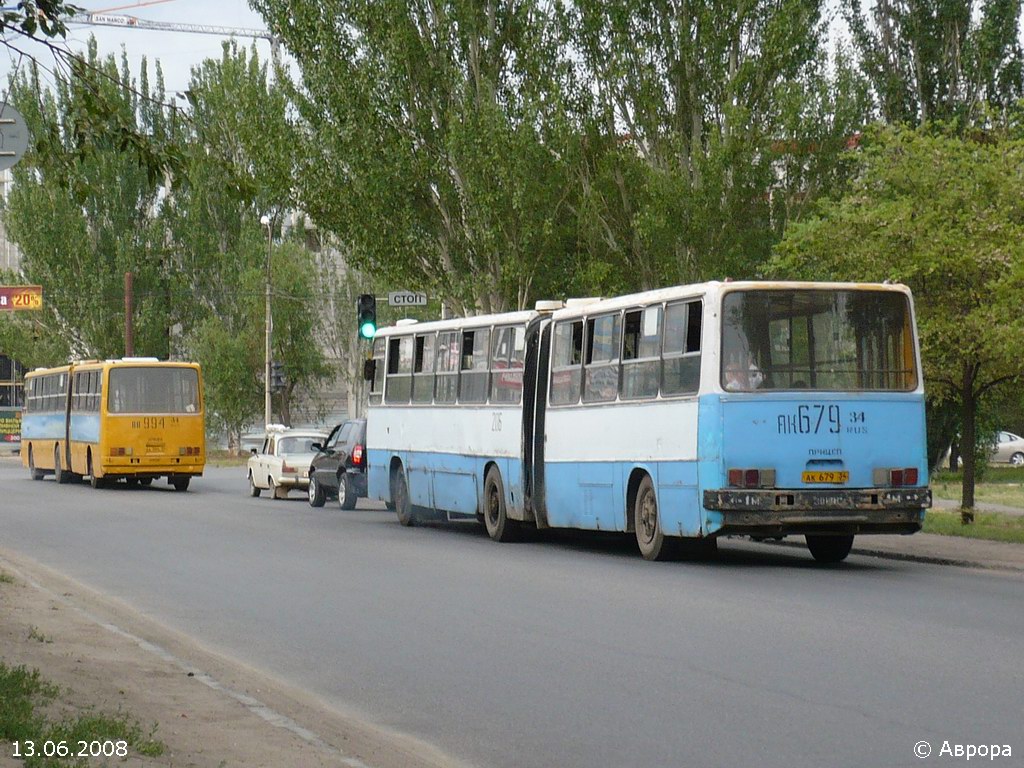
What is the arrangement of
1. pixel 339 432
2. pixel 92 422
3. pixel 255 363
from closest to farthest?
pixel 339 432 < pixel 92 422 < pixel 255 363

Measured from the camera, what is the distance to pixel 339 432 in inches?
1391

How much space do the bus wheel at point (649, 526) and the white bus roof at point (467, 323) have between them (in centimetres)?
392

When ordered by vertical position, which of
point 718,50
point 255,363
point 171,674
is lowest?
point 171,674

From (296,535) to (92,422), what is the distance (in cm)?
1896

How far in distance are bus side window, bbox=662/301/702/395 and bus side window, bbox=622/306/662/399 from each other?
23 cm

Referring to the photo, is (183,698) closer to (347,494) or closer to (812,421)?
(812,421)

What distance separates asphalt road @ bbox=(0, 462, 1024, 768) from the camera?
9.05m

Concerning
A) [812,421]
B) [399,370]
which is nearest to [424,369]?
[399,370]

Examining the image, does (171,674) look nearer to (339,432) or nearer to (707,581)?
(707,581)

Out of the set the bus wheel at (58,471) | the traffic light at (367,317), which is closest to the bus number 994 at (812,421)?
the traffic light at (367,317)

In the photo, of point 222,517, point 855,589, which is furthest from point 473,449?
point 855,589

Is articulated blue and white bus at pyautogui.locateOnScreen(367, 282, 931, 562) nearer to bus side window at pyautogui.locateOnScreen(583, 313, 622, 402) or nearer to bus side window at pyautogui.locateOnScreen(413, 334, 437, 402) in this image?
bus side window at pyautogui.locateOnScreen(583, 313, 622, 402)

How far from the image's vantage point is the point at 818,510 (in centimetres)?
1916

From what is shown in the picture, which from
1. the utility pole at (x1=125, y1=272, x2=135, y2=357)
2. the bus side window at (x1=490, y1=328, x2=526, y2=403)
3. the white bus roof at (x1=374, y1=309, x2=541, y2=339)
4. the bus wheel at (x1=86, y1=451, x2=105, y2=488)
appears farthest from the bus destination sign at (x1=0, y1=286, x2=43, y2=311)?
the bus side window at (x1=490, y1=328, x2=526, y2=403)
